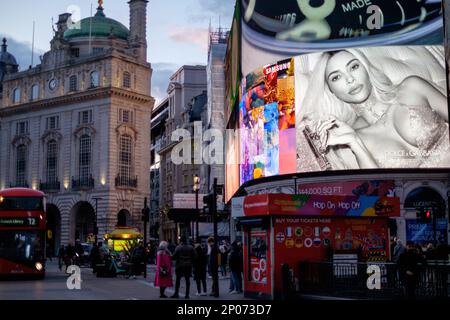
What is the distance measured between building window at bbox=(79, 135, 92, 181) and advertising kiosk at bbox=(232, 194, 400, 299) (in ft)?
174

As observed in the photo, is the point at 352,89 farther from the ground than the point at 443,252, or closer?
farther from the ground

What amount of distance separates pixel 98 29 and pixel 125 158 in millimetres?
16632

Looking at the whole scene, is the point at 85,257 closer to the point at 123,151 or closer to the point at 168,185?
the point at 123,151

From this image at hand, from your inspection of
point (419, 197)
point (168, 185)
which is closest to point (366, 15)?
point (419, 197)

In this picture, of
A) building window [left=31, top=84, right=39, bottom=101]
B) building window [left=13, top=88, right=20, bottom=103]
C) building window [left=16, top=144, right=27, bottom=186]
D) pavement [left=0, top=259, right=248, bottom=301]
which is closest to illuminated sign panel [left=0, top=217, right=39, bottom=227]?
pavement [left=0, top=259, right=248, bottom=301]

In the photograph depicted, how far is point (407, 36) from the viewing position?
49.5m

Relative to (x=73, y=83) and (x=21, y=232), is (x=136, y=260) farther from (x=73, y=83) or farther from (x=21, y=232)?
(x=73, y=83)

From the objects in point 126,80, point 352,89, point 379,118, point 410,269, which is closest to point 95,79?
point 126,80

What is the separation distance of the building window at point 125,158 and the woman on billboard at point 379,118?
30.5 m

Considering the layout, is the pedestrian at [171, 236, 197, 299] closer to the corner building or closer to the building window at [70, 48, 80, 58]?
the corner building

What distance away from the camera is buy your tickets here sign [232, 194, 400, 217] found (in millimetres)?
22500

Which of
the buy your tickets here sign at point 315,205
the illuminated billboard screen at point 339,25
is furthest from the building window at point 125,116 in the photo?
the buy your tickets here sign at point 315,205

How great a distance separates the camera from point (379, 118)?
49156 mm

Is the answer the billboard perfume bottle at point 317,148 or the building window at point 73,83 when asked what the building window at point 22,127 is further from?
the billboard perfume bottle at point 317,148
